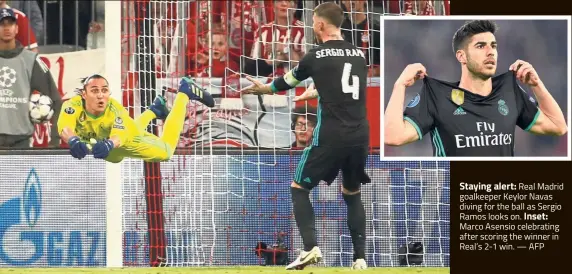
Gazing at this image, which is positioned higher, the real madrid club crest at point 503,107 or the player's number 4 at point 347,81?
the player's number 4 at point 347,81

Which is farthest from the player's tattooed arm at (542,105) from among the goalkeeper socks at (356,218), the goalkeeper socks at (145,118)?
the goalkeeper socks at (145,118)

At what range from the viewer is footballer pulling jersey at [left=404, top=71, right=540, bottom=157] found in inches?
456

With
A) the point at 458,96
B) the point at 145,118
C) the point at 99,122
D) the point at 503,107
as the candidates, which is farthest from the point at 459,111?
the point at 99,122

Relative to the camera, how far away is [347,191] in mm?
11602

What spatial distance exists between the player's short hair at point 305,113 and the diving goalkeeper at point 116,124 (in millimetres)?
662

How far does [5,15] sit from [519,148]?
13.8ft

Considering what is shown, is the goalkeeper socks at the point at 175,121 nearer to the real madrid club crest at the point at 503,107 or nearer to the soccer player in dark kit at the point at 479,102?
the soccer player in dark kit at the point at 479,102

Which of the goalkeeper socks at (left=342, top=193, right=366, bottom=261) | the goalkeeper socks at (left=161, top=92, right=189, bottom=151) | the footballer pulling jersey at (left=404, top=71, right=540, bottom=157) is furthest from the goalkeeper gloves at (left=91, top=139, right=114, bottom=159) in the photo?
the footballer pulling jersey at (left=404, top=71, right=540, bottom=157)

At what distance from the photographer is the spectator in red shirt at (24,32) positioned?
13.3 metres

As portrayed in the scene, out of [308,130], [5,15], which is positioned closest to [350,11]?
[308,130]

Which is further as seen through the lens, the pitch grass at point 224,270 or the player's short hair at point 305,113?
the player's short hair at point 305,113

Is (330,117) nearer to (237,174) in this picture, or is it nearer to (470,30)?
(237,174)

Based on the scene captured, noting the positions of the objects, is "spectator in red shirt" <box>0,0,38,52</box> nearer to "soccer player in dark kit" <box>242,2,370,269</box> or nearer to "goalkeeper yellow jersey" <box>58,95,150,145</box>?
"goalkeeper yellow jersey" <box>58,95,150,145</box>

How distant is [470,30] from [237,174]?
2065 mm
